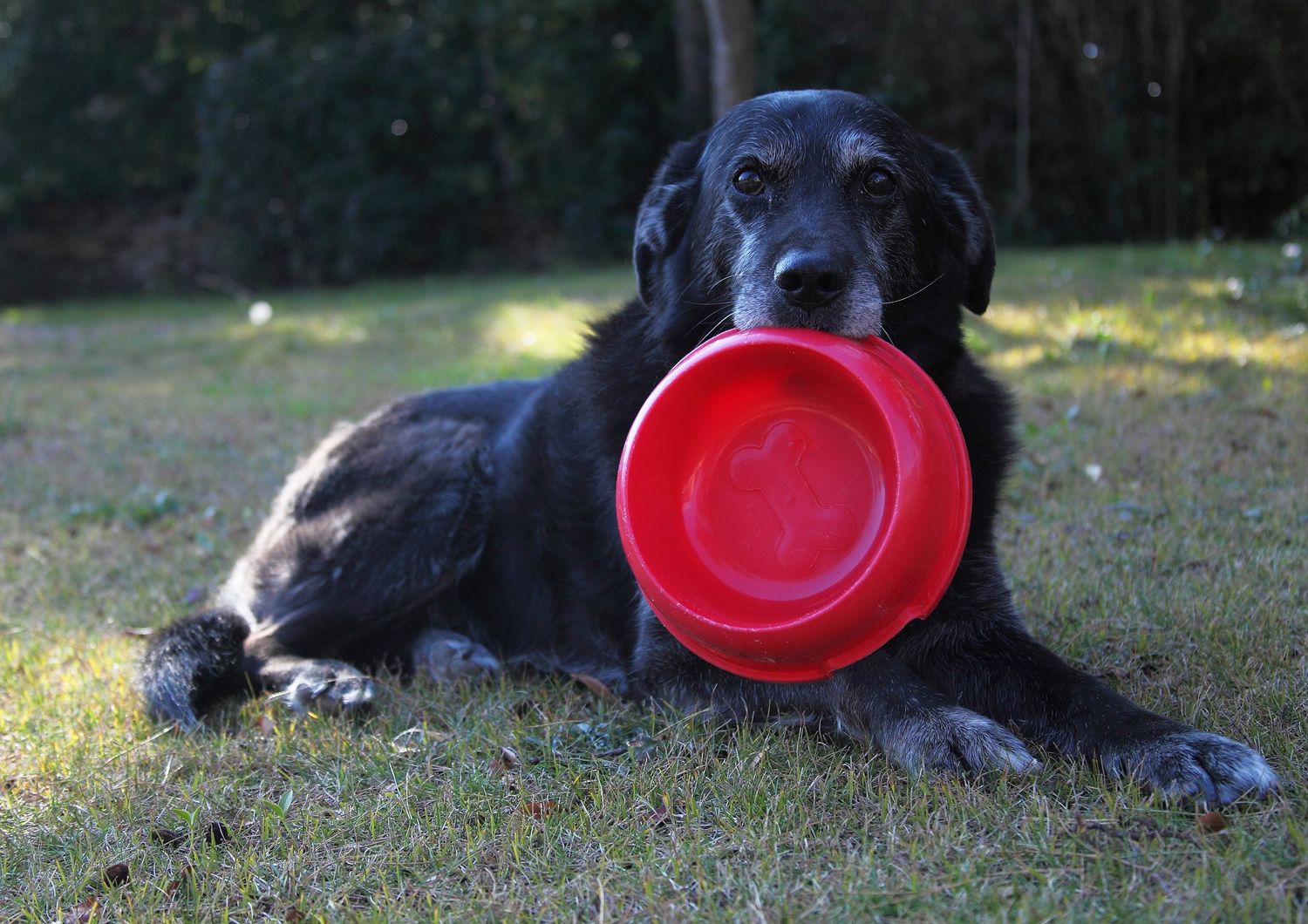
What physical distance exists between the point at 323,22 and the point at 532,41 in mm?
4538

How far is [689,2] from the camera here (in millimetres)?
15672

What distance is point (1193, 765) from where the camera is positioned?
7.34 feet

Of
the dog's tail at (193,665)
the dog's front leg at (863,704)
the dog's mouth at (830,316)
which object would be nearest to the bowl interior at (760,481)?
the dog's mouth at (830,316)

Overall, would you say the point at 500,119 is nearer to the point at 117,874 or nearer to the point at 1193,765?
the point at 117,874

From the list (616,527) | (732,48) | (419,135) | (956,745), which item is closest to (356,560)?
(616,527)

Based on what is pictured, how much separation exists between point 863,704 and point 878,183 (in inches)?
57.5

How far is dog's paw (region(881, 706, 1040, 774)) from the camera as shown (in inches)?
93.7

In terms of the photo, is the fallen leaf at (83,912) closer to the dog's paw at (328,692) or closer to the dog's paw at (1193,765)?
the dog's paw at (328,692)

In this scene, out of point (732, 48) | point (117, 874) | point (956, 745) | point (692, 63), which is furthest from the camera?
point (692, 63)

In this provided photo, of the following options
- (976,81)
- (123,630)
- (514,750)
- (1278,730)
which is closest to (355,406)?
(123,630)

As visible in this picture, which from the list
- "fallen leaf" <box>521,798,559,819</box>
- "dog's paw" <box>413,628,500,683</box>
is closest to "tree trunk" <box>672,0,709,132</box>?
"dog's paw" <box>413,628,500,683</box>

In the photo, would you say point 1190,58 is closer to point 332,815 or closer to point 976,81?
point 976,81

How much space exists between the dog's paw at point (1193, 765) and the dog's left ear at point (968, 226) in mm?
1461

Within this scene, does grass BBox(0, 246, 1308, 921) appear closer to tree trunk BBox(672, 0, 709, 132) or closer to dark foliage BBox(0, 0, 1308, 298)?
dark foliage BBox(0, 0, 1308, 298)
